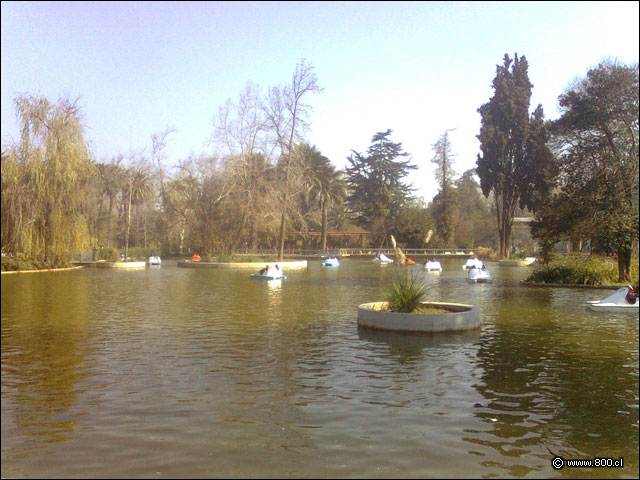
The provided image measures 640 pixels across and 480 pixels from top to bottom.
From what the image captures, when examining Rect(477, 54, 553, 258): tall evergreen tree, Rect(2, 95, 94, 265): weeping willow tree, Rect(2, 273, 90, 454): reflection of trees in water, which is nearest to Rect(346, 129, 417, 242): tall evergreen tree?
Rect(477, 54, 553, 258): tall evergreen tree

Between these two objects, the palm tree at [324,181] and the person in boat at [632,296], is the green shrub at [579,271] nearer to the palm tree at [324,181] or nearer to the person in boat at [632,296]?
the person in boat at [632,296]

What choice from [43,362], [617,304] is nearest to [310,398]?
[43,362]

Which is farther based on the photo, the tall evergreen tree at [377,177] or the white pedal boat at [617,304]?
the tall evergreen tree at [377,177]

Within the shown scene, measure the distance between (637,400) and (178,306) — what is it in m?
14.8

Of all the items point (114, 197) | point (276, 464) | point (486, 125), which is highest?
point (486, 125)

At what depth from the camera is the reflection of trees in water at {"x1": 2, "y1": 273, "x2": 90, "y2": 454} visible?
22.0 feet

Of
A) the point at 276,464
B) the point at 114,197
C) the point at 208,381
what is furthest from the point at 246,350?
the point at 114,197

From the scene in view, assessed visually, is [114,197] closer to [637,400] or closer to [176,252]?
[176,252]

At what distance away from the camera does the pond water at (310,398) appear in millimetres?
5641

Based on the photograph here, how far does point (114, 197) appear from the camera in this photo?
239 ft

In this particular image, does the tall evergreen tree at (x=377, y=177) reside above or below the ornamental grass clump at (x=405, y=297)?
above

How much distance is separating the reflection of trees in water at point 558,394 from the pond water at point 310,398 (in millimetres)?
32

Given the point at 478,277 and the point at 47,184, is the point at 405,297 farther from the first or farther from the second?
the point at 47,184

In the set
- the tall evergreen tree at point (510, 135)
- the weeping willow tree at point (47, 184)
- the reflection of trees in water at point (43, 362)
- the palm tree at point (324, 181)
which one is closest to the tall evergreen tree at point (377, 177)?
the palm tree at point (324, 181)
